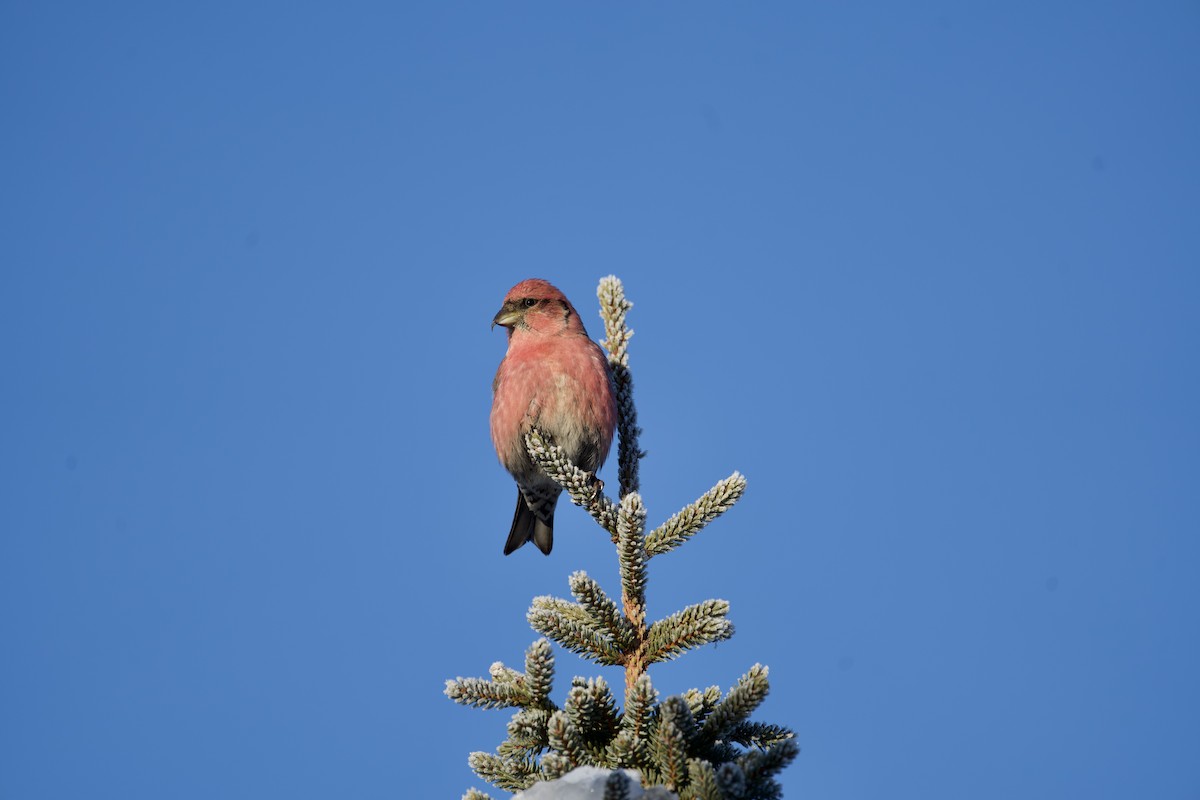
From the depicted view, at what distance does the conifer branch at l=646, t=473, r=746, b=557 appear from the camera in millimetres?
2656

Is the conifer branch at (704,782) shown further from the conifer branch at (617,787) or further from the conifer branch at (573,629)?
the conifer branch at (573,629)

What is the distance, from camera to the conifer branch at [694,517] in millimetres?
2656

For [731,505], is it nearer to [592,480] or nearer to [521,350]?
[592,480]

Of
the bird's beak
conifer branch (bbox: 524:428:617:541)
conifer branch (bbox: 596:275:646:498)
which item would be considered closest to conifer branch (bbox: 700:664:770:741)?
conifer branch (bbox: 524:428:617:541)

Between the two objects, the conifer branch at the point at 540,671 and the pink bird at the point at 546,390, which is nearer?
the conifer branch at the point at 540,671

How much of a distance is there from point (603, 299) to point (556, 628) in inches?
56.8

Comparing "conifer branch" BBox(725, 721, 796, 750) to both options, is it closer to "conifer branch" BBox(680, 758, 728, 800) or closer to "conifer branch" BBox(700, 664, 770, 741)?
"conifer branch" BBox(700, 664, 770, 741)

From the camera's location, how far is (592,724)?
88.7 inches

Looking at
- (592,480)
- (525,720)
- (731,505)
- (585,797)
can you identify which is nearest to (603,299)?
(731,505)

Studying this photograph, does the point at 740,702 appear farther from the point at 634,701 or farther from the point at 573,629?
the point at 573,629

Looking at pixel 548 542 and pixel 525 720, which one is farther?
pixel 548 542

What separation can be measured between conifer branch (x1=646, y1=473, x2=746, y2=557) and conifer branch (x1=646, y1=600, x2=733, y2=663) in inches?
10.5

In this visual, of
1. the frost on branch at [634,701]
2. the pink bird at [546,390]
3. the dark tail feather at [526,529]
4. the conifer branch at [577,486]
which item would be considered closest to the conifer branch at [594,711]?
the frost on branch at [634,701]

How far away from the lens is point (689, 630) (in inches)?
93.8
